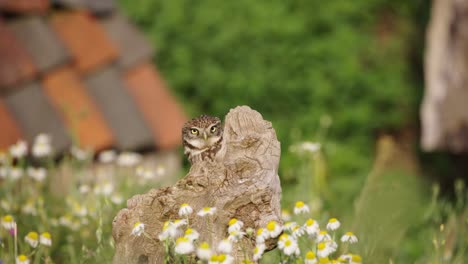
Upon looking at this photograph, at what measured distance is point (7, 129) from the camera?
181 inches

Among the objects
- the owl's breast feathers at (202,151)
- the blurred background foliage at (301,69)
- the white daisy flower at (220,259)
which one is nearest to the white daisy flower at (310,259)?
the white daisy flower at (220,259)

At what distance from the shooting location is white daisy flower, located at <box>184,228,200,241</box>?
7.99 ft

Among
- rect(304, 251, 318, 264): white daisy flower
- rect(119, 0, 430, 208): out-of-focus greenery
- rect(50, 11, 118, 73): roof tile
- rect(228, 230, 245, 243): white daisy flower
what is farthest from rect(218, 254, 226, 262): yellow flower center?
rect(119, 0, 430, 208): out-of-focus greenery

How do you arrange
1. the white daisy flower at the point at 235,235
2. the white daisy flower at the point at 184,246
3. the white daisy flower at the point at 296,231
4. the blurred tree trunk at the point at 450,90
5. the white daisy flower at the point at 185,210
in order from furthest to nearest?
1. the blurred tree trunk at the point at 450,90
2. the white daisy flower at the point at 296,231
3. the white daisy flower at the point at 185,210
4. the white daisy flower at the point at 235,235
5. the white daisy flower at the point at 184,246

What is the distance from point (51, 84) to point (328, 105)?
2.86 m

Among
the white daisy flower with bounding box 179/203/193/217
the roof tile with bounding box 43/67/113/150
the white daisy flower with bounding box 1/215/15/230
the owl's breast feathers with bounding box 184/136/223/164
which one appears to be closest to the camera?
the white daisy flower with bounding box 179/203/193/217

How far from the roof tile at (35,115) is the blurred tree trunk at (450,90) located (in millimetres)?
2414

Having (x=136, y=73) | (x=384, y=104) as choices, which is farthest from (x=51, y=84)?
(x=384, y=104)

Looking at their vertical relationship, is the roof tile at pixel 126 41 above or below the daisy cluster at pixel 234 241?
above

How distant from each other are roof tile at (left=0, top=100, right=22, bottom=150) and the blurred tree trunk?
→ 268 centimetres

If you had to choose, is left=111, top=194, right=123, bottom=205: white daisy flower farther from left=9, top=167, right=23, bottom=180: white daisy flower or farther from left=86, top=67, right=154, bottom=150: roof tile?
left=86, top=67, right=154, bottom=150: roof tile

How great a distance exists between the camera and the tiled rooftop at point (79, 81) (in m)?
4.84

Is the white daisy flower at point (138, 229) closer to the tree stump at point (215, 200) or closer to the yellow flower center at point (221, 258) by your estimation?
the tree stump at point (215, 200)

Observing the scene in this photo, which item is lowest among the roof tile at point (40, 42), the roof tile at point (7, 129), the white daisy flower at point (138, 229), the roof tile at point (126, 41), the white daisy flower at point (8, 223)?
the white daisy flower at point (138, 229)
